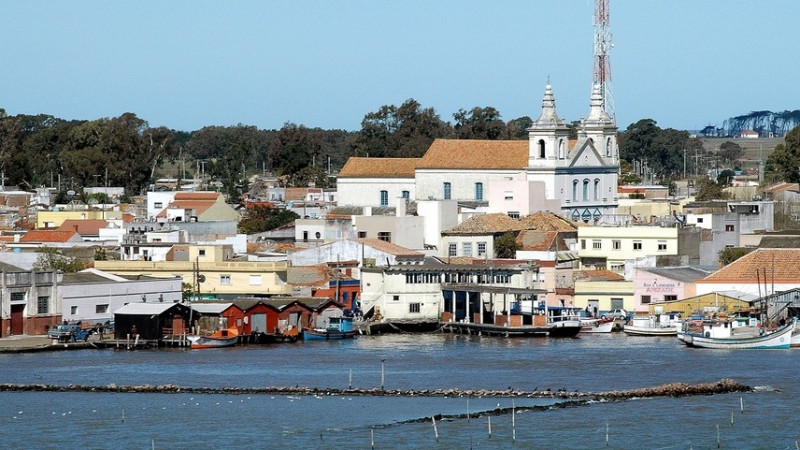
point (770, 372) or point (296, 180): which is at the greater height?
point (296, 180)

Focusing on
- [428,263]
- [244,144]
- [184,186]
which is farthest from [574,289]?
[244,144]

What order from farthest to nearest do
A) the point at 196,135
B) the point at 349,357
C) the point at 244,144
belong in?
the point at 196,135, the point at 244,144, the point at 349,357

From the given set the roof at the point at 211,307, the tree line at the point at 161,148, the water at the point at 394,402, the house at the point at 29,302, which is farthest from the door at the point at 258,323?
the tree line at the point at 161,148

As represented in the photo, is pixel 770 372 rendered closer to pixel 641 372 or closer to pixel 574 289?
pixel 641 372

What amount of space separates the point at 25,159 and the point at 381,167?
29152 millimetres

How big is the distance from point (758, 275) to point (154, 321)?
14.5m

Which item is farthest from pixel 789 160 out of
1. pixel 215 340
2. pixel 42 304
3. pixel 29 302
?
pixel 29 302

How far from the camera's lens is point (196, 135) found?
133625mm

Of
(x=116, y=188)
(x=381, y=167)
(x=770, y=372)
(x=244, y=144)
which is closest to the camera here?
(x=770, y=372)

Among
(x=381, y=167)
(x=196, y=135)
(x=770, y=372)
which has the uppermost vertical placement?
(x=196, y=135)

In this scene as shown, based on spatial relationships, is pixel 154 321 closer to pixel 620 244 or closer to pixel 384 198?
pixel 620 244

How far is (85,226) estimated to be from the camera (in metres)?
63.0

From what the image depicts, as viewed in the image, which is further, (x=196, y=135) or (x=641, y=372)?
(x=196, y=135)

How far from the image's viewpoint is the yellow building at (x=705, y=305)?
4525 centimetres
